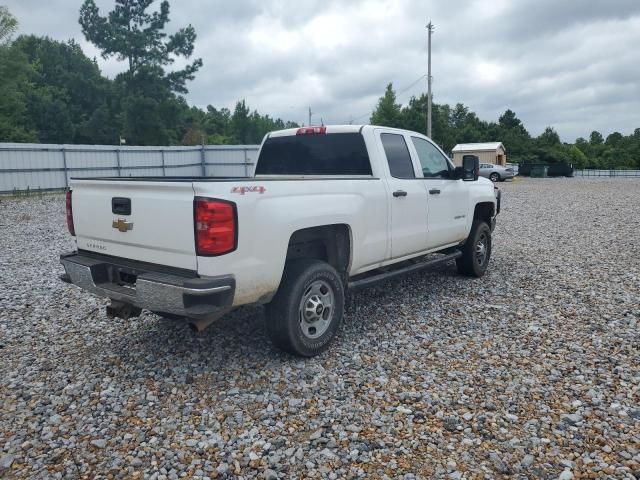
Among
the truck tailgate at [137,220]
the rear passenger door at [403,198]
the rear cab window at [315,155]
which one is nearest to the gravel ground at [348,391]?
the rear passenger door at [403,198]

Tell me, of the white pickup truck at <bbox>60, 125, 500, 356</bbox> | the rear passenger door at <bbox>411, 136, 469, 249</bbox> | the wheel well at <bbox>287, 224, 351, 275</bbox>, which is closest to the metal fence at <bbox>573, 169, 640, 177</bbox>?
the rear passenger door at <bbox>411, 136, 469, 249</bbox>

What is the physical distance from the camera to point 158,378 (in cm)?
394

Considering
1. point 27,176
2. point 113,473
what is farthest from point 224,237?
point 27,176

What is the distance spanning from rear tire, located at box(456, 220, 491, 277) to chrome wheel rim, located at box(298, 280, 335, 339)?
10.3ft

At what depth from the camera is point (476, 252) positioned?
6879 millimetres

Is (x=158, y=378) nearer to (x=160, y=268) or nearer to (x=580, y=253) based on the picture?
(x=160, y=268)

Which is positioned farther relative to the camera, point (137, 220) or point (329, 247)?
point (329, 247)

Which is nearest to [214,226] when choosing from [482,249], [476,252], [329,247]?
[329,247]

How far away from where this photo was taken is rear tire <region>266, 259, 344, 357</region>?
3.95m

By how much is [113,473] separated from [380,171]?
11.3 ft

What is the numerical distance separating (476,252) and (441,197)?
1.44m

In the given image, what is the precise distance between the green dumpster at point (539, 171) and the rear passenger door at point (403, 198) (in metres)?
50.1

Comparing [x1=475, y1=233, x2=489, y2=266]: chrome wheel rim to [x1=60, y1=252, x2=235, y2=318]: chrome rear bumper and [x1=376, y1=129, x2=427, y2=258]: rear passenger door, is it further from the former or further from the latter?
[x1=60, y1=252, x2=235, y2=318]: chrome rear bumper

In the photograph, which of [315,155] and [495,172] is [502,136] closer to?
[495,172]
